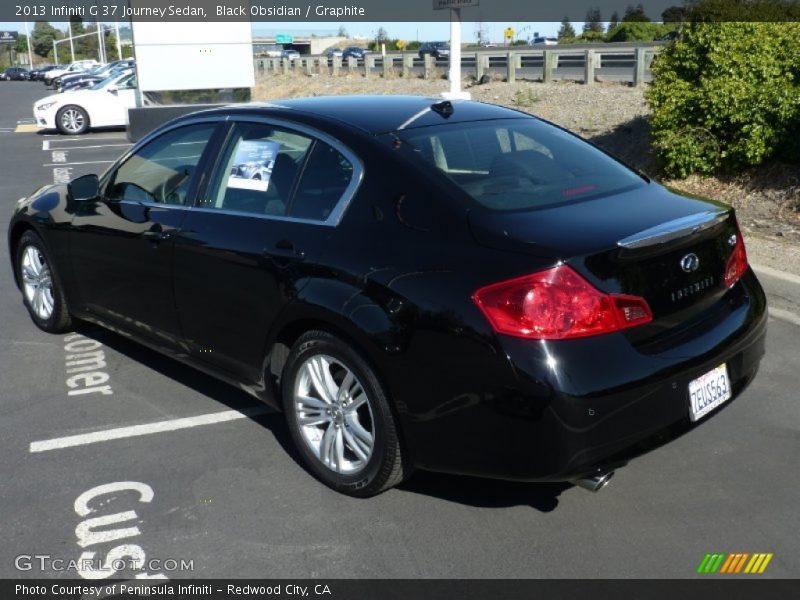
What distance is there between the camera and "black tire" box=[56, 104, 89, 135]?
21984mm

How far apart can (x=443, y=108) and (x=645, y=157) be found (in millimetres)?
6767

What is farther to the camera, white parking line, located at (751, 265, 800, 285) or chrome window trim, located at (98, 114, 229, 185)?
white parking line, located at (751, 265, 800, 285)

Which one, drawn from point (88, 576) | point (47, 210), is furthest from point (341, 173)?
point (47, 210)

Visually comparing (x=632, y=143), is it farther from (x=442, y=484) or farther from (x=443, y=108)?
(x=442, y=484)

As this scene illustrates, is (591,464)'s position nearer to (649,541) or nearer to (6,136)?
(649,541)

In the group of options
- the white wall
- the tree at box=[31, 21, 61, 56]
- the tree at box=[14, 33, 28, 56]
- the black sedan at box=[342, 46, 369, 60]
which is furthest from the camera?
the tree at box=[14, 33, 28, 56]

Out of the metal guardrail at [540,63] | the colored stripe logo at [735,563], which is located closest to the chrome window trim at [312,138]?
the colored stripe logo at [735,563]

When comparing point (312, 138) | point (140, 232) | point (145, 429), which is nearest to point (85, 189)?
point (140, 232)

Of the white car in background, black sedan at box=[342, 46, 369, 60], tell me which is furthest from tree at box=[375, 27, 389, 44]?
the white car in background

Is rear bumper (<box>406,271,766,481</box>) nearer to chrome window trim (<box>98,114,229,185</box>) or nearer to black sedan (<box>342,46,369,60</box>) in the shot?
chrome window trim (<box>98,114,229,185</box>)

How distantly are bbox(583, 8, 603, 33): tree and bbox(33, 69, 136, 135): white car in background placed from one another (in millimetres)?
59835

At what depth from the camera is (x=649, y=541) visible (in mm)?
3496

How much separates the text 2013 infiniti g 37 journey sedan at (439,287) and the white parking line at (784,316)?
212cm

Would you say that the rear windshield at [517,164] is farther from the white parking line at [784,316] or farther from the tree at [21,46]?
the tree at [21,46]
